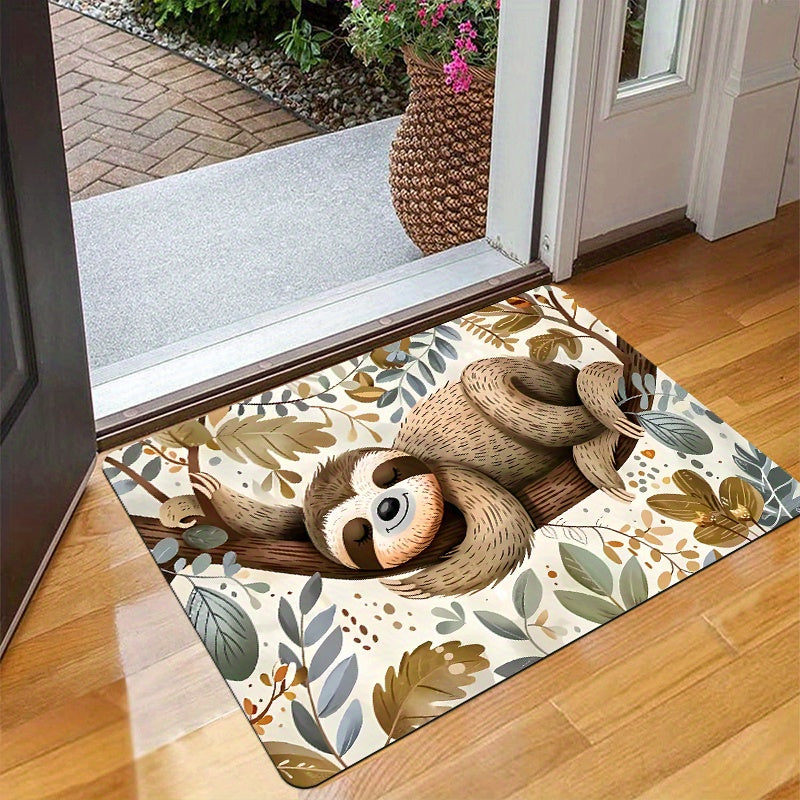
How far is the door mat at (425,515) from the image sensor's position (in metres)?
1.73

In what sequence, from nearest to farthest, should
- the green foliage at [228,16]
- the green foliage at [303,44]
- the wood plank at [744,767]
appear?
the wood plank at [744,767]
the green foliage at [303,44]
the green foliage at [228,16]

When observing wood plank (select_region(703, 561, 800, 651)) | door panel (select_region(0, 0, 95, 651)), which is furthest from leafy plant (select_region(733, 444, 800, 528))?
door panel (select_region(0, 0, 95, 651))

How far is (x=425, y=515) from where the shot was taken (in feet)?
6.45

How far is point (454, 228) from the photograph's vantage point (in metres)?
2.89

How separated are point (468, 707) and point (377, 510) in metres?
0.42

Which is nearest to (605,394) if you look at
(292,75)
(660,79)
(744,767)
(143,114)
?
(660,79)

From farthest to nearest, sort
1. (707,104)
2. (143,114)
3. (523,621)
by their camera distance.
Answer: (143,114) → (707,104) → (523,621)

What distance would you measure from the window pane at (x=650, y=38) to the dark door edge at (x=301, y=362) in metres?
0.48

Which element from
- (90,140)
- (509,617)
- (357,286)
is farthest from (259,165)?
(509,617)

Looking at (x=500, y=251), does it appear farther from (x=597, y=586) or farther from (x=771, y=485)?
(x=597, y=586)

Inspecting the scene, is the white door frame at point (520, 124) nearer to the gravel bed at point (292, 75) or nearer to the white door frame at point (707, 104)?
the white door frame at point (707, 104)

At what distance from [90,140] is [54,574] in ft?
7.42

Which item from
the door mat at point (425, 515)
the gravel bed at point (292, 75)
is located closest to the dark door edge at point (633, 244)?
the door mat at point (425, 515)

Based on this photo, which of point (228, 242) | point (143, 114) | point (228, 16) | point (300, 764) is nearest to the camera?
point (300, 764)
